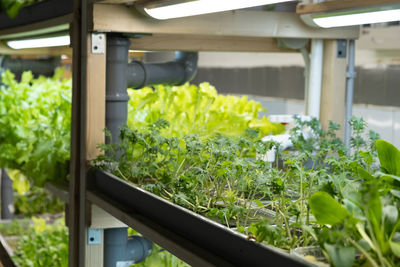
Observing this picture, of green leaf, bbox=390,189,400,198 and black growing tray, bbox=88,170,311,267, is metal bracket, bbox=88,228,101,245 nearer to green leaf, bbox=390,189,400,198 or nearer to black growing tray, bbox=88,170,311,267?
black growing tray, bbox=88,170,311,267

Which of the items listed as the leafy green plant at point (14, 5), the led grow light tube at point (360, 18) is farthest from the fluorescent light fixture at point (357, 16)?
the leafy green plant at point (14, 5)

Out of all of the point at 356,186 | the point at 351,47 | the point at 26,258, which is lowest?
the point at 26,258

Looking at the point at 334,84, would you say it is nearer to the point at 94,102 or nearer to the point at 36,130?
the point at 94,102

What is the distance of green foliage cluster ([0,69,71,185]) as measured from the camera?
2408 millimetres

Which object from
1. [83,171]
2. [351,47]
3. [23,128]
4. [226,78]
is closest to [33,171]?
[23,128]

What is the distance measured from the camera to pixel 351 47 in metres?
2.21

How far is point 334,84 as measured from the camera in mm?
2191

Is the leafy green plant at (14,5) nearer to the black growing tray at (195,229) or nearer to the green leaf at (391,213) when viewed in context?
the black growing tray at (195,229)

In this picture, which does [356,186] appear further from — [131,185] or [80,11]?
[80,11]

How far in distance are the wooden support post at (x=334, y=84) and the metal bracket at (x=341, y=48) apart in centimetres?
1

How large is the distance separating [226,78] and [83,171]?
3093 mm

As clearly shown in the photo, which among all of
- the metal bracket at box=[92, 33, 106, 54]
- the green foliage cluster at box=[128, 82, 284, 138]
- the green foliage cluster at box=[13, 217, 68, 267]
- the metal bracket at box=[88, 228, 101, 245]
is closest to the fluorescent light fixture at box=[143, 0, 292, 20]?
the metal bracket at box=[92, 33, 106, 54]

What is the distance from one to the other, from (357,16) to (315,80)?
0.62 meters

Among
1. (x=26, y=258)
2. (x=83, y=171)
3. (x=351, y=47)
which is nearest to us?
(x=83, y=171)
